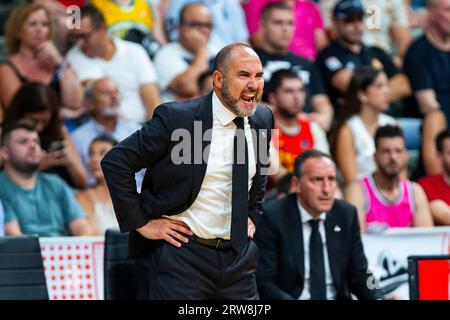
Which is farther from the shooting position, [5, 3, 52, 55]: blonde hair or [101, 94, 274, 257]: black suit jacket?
[5, 3, 52, 55]: blonde hair

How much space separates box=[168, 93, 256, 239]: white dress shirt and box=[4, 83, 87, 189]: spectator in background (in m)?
3.29

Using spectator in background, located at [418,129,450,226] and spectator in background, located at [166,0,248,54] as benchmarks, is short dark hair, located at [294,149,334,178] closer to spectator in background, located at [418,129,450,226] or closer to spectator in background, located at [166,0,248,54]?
spectator in background, located at [418,129,450,226]

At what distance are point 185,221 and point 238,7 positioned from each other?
5.41 meters

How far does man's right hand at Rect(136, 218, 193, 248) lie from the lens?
5730mm

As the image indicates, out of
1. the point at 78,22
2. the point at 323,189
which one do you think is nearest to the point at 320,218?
the point at 323,189

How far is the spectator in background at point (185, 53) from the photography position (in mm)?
9938

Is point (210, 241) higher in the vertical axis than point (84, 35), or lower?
lower

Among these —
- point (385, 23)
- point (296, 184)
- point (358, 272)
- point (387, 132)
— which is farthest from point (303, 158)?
point (385, 23)

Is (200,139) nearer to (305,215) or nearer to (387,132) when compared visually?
(305,215)

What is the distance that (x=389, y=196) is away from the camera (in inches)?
352

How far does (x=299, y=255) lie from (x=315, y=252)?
4.2 inches

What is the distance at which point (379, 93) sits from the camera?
994 cm

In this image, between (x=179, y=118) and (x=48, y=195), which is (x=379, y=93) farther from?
(x=179, y=118)

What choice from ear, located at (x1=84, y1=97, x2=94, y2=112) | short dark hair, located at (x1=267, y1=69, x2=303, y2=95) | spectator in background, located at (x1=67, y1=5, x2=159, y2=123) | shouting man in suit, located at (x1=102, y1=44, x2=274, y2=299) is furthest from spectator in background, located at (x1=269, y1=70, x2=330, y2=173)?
shouting man in suit, located at (x1=102, y1=44, x2=274, y2=299)
